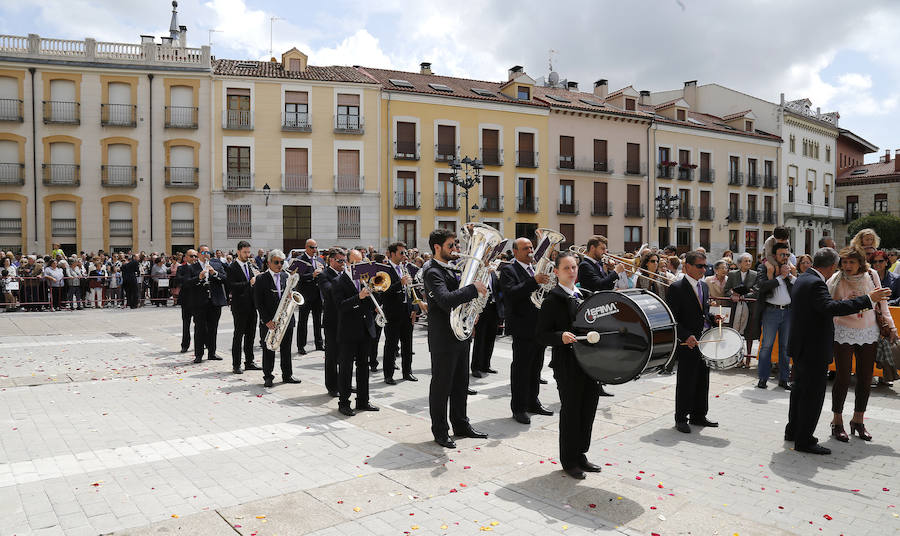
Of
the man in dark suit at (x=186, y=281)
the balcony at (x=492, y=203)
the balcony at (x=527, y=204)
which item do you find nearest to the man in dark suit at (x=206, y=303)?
the man in dark suit at (x=186, y=281)

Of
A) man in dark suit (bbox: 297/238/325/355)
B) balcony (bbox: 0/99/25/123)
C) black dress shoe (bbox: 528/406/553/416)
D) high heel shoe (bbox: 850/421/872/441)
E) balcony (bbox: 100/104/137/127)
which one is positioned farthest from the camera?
balcony (bbox: 100/104/137/127)

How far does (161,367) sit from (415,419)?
206 inches

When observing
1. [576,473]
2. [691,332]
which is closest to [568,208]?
[691,332]

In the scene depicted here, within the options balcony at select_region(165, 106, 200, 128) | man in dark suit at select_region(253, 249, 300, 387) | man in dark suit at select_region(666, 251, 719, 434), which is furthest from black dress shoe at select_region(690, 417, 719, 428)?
balcony at select_region(165, 106, 200, 128)

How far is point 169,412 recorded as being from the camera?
23.6 ft

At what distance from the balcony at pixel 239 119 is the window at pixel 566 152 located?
58.1 feet

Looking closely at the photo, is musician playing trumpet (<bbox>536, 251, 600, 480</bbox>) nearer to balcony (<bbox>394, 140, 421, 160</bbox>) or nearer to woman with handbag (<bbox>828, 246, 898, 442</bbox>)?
woman with handbag (<bbox>828, 246, 898, 442</bbox>)

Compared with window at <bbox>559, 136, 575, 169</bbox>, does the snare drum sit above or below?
below

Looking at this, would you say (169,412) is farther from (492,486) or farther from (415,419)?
(492,486)

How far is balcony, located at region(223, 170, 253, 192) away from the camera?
3077 cm

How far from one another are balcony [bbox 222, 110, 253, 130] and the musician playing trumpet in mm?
28615

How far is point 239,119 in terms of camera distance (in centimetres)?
3086

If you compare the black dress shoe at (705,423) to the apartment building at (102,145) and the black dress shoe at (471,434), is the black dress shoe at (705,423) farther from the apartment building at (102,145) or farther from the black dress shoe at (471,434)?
the apartment building at (102,145)

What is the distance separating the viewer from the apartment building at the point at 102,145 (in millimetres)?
29250
